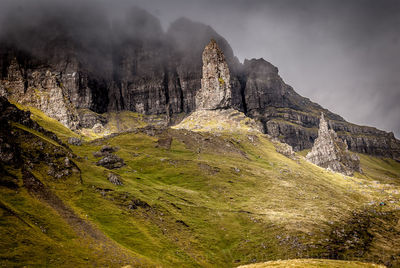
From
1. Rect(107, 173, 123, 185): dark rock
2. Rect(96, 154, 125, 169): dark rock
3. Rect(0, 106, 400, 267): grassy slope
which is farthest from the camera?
Rect(96, 154, 125, 169): dark rock

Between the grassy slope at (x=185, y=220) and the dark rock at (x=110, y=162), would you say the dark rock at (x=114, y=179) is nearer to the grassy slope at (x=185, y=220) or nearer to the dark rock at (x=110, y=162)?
the grassy slope at (x=185, y=220)

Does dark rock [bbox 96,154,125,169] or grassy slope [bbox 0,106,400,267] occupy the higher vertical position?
dark rock [bbox 96,154,125,169]

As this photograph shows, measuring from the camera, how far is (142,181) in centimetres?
14888

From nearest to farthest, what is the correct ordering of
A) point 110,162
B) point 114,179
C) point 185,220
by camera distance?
point 185,220, point 114,179, point 110,162

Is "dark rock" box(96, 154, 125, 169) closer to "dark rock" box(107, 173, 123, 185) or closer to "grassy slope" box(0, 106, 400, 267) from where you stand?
"grassy slope" box(0, 106, 400, 267)

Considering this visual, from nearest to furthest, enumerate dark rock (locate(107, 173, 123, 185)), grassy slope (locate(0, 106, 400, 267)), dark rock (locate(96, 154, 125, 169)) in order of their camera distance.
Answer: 1. grassy slope (locate(0, 106, 400, 267))
2. dark rock (locate(107, 173, 123, 185))
3. dark rock (locate(96, 154, 125, 169))

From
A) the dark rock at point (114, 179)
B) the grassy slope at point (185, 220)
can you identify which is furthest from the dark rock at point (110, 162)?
the dark rock at point (114, 179)

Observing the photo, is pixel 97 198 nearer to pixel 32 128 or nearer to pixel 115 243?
pixel 115 243

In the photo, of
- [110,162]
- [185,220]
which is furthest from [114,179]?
[110,162]

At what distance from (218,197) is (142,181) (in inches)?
1754

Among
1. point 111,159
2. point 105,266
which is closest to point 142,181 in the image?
point 111,159

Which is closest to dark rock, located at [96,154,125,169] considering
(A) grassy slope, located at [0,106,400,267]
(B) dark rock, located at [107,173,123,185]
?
(A) grassy slope, located at [0,106,400,267]

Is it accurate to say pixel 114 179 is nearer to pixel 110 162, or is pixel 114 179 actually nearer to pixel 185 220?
pixel 185 220

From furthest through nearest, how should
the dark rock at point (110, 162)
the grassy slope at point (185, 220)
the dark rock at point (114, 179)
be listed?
the dark rock at point (110, 162) → the dark rock at point (114, 179) → the grassy slope at point (185, 220)
